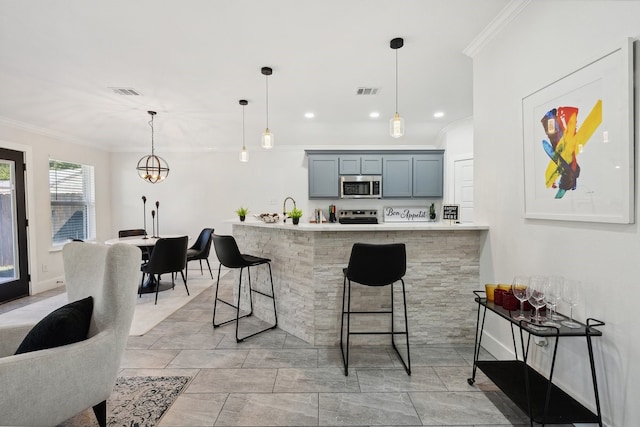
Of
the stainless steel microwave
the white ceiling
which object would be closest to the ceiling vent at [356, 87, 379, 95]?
the white ceiling

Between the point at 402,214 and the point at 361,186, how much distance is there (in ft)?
3.41

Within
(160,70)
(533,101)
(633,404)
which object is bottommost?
(633,404)

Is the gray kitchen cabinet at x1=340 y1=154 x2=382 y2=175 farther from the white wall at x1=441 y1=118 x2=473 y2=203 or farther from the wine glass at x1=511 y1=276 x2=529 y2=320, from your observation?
the wine glass at x1=511 y1=276 x2=529 y2=320

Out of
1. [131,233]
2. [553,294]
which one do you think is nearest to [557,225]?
[553,294]

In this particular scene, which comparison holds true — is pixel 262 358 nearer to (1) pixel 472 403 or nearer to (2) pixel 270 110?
(1) pixel 472 403

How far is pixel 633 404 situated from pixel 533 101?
5.75 feet

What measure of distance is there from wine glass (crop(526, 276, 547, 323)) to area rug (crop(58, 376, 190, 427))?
228 cm

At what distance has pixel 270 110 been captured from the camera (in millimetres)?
4336

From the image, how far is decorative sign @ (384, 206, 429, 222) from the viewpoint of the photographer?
5.84 metres

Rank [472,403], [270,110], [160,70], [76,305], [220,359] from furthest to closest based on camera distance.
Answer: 1. [270,110]
2. [160,70]
3. [220,359]
4. [472,403]
5. [76,305]

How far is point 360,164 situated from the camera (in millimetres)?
5551

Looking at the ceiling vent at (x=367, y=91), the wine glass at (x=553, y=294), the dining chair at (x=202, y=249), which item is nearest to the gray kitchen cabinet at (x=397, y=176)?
the ceiling vent at (x=367, y=91)

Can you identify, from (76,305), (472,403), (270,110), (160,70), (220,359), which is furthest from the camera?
(270,110)

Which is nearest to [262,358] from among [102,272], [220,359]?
[220,359]
